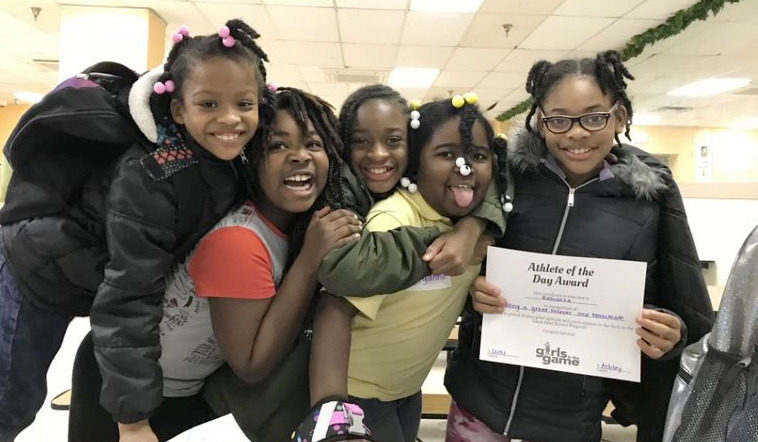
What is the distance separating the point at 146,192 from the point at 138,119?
0.17m

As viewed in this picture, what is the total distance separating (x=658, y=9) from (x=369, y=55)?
3182 mm

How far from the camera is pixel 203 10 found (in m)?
5.07

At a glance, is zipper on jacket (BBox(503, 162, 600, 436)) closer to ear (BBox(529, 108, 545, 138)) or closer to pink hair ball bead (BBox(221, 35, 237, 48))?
ear (BBox(529, 108, 545, 138))

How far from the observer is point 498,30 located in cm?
551

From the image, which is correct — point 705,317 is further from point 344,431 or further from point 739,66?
point 739,66

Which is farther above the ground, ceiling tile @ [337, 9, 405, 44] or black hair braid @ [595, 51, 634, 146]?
ceiling tile @ [337, 9, 405, 44]

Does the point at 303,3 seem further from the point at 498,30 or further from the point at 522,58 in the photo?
the point at 522,58

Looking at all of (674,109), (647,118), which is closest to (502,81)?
(674,109)

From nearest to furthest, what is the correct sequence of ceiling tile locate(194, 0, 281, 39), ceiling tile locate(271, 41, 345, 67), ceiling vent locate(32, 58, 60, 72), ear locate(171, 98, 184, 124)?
ear locate(171, 98, 184, 124), ceiling tile locate(194, 0, 281, 39), ceiling tile locate(271, 41, 345, 67), ceiling vent locate(32, 58, 60, 72)

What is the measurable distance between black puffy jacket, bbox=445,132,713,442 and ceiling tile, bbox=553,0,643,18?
3926 millimetres

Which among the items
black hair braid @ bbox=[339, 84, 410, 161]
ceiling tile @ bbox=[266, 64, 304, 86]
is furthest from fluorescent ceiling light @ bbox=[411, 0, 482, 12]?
black hair braid @ bbox=[339, 84, 410, 161]

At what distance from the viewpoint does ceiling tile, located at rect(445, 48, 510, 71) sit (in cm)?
630

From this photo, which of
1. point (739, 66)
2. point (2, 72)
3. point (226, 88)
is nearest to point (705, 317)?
point (226, 88)

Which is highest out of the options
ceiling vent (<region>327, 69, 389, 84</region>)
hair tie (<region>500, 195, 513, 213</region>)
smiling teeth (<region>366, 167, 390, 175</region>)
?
ceiling vent (<region>327, 69, 389, 84</region>)
